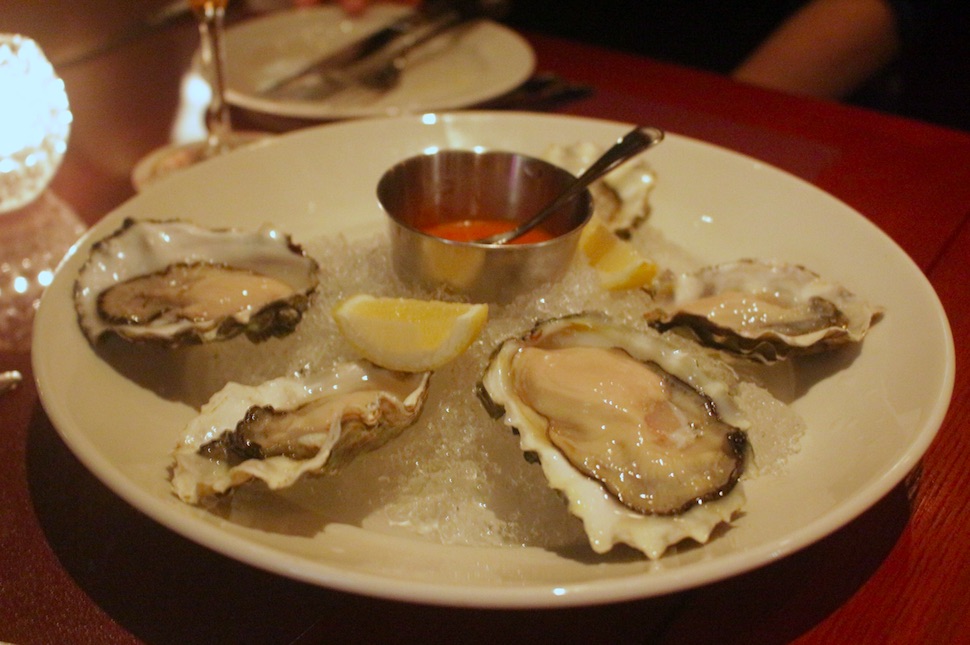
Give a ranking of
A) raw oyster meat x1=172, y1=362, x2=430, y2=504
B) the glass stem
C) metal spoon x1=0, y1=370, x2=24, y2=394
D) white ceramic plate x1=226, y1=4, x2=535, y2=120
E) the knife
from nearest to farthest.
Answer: raw oyster meat x1=172, y1=362, x2=430, y2=504
metal spoon x1=0, y1=370, x2=24, y2=394
the glass stem
white ceramic plate x1=226, y1=4, x2=535, y2=120
the knife

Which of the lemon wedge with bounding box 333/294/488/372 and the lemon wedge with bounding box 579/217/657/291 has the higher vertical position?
the lemon wedge with bounding box 333/294/488/372

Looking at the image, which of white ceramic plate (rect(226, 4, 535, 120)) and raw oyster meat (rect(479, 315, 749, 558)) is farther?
white ceramic plate (rect(226, 4, 535, 120))

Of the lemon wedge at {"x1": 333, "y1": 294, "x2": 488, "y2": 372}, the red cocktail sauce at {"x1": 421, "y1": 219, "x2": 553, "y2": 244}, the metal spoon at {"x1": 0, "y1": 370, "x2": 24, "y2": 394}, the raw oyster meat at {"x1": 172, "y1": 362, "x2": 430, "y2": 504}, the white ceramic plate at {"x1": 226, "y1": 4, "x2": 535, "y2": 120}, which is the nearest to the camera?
the raw oyster meat at {"x1": 172, "y1": 362, "x2": 430, "y2": 504}

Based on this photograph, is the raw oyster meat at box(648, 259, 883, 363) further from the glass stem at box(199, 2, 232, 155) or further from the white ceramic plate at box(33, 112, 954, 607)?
the glass stem at box(199, 2, 232, 155)

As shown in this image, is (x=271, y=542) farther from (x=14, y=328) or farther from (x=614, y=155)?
(x=614, y=155)

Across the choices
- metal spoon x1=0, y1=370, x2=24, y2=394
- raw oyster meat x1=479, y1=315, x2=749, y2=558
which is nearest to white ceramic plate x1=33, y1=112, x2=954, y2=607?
raw oyster meat x1=479, y1=315, x2=749, y2=558

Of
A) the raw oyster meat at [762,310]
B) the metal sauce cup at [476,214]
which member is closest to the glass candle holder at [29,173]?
the metal sauce cup at [476,214]
